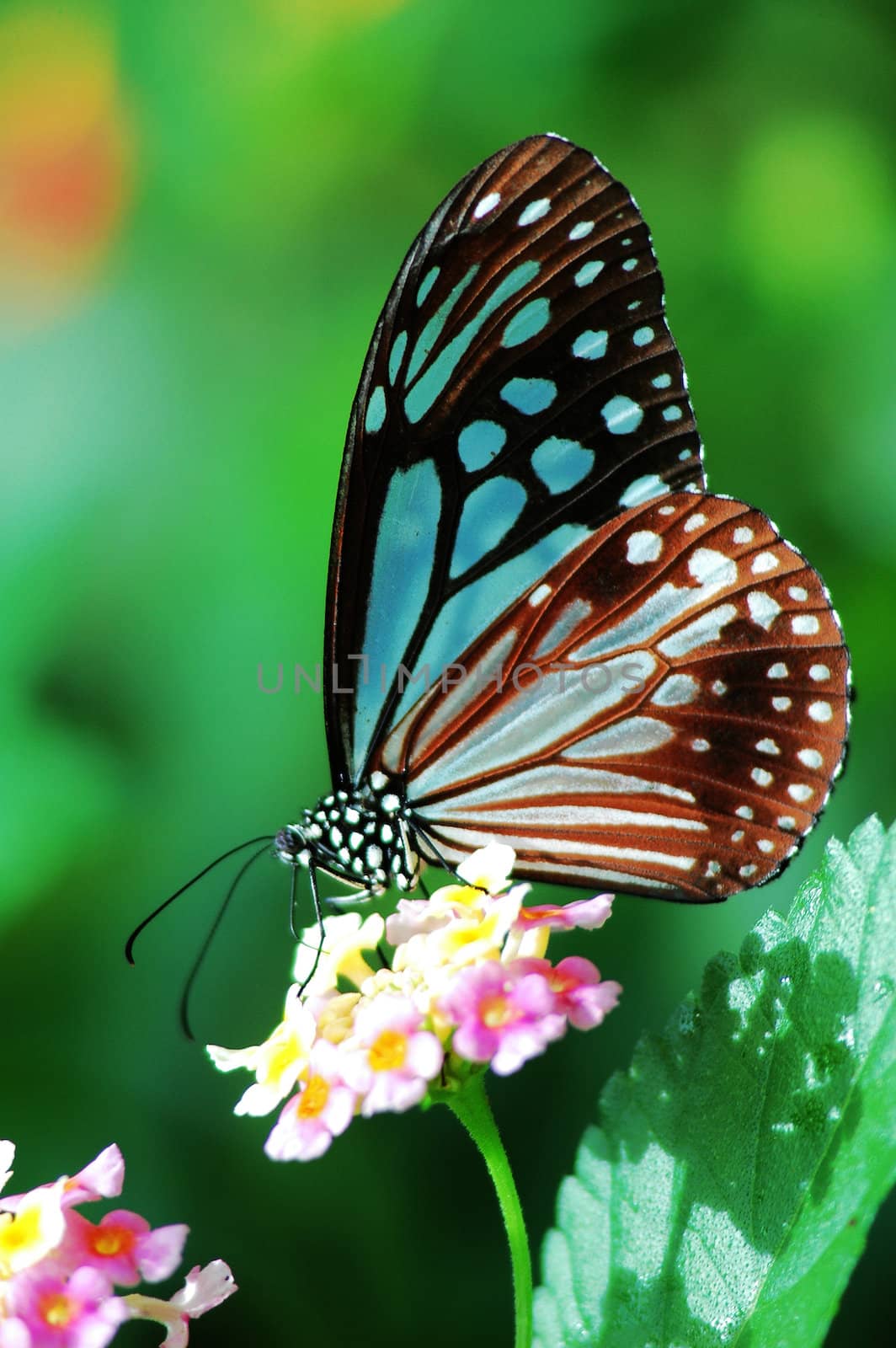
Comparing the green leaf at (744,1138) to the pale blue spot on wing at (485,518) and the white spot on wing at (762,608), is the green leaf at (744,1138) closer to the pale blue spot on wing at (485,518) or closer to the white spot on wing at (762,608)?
the white spot on wing at (762,608)

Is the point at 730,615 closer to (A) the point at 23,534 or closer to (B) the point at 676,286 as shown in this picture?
(B) the point at 676,286

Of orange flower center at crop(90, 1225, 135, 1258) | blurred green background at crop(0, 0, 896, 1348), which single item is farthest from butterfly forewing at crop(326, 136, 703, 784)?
orange flower center at crop(90, 1225, 135, 1258)

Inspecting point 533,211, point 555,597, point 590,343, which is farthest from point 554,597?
point 533,211

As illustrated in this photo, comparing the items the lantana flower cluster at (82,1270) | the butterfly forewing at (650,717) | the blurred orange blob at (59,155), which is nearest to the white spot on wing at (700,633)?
the butterfly forewing at (650,717)

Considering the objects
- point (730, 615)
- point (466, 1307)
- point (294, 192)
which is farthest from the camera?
point (294, 192)

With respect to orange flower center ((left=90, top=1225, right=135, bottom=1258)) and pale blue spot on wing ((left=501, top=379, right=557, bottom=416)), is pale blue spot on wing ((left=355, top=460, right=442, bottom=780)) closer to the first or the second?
pale blue spot on wing ((left=501, top=379, right=557, bottom=416))

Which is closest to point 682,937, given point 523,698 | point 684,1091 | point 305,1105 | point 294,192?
point 523,698
